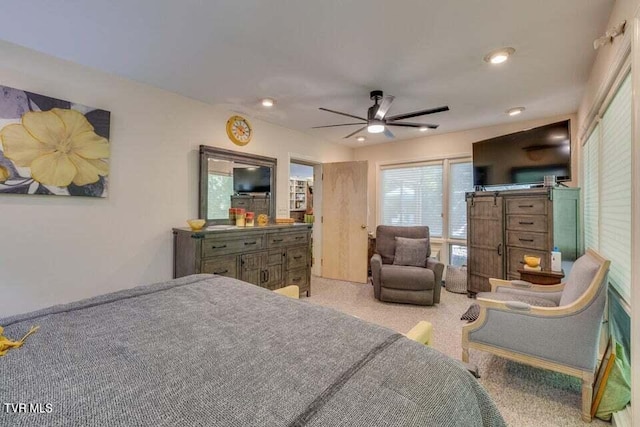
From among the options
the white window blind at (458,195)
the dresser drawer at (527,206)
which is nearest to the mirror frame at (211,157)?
the white window blind at (458,195)

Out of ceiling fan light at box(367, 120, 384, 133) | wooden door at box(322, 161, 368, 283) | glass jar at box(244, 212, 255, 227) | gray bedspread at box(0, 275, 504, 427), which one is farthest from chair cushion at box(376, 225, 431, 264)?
gray bedspread at box(0, 275, 504, 427)

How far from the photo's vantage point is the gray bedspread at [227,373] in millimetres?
659

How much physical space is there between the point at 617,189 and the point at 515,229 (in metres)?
1.60

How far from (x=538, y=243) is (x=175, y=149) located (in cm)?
430

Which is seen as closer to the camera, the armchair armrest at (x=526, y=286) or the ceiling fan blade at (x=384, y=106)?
the armchair armrest at (x=526, y=286)

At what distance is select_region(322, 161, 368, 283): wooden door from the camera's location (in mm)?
4684

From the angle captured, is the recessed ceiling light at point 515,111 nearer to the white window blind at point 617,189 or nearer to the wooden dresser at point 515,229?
the wooden dresser at point 515,229

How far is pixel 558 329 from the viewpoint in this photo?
178cm

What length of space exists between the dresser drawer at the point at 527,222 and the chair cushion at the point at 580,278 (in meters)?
1.08

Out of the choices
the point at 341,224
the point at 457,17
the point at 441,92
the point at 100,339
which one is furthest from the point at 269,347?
the point at 341,224

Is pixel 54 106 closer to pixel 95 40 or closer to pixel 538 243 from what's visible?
pixel 95 40

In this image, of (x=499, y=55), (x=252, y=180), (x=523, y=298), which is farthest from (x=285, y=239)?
(x=499, y=55)

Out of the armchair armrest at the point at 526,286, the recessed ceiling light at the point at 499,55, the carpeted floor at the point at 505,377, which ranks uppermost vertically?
the recessed ceiling light at the point at 499,55

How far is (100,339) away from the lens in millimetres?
1022
